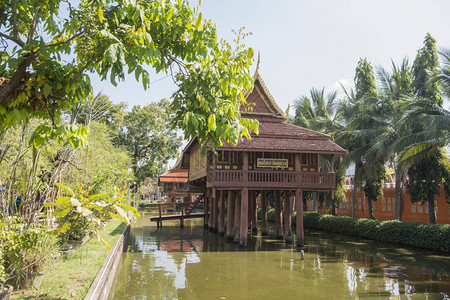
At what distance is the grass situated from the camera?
18.0 ft

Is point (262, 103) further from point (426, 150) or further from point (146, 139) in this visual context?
point (146, 139)

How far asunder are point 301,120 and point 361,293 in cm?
1901

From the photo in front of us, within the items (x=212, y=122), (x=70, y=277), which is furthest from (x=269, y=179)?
(x=212, y=122)

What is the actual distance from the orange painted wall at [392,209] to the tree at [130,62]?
58.0 feet

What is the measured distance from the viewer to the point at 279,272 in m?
10.6

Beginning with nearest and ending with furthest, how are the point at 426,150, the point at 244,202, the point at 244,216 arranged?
the point at 426,150
the point at 244,202
the point at 244,216

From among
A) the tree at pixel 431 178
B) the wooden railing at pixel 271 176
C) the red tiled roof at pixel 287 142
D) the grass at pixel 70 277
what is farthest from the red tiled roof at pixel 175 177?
the grass at pixel 70 277

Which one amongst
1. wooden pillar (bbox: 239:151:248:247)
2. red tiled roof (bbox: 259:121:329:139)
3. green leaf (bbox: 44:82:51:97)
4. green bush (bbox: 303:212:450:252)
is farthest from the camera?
red tiled roof (bbox: 259:121:329:139)

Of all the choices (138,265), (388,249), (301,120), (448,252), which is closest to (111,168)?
(138,265)

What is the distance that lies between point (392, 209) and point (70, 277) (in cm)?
1971

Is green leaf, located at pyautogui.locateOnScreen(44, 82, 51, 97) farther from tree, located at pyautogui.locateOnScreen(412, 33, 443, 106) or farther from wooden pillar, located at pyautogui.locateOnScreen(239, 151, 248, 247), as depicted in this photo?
tree, located at pyautogui.locateOnScreen(412, 33, 443, 106)

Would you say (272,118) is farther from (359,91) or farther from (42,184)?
(42,184)

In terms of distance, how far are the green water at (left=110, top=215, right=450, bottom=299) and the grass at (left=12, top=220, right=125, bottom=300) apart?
0.92m

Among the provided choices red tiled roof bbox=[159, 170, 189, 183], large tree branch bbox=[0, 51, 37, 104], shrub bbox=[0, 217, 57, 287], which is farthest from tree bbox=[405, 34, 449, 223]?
red tiled roof bbox=[159, 170, 189, 183]
